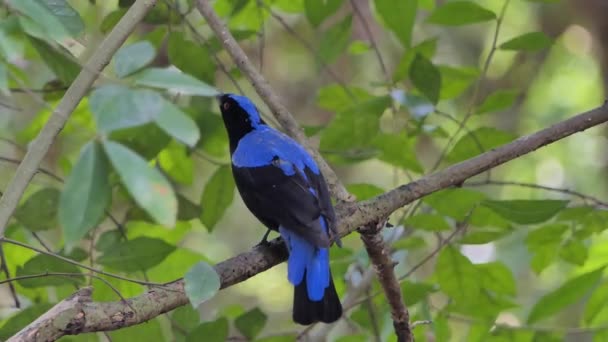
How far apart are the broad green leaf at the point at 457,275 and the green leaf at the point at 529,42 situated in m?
0.81

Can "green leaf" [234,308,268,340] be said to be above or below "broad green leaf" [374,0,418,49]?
below

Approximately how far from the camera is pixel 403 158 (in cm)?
329

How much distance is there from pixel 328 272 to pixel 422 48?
1.09 m

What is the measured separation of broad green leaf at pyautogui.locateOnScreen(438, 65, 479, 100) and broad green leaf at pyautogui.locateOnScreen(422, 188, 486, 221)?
2.28 feet

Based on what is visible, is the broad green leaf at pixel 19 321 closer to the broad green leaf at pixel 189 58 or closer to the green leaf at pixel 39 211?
the green leaf at pixel 39 211

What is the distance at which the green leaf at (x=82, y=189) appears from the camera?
1.42 m

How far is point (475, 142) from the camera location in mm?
3408

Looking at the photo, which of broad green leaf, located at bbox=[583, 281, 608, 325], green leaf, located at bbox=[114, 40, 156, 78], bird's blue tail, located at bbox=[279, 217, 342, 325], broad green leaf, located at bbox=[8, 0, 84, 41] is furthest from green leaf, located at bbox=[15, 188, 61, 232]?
broad green leaf, located at bbox=[583, 281, 608, 325]

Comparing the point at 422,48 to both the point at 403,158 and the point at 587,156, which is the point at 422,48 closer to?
the point at 403,158

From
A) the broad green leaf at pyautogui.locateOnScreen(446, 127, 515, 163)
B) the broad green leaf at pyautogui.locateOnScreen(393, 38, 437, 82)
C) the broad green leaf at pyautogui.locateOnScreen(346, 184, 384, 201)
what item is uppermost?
the broad green leaf at pyautogui.locateOnScreen(393, 38, 437, 82)

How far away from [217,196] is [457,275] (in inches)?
37.0

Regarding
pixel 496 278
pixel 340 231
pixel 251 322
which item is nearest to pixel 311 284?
pixel 340 231

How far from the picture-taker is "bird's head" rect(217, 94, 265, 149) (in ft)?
12.6

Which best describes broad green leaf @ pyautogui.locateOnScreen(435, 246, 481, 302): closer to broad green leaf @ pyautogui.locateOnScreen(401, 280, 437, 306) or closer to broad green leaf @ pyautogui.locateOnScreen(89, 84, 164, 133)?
broad green leaf @ pyautogui.locateOnScreen(401, 280, 437, 306)
